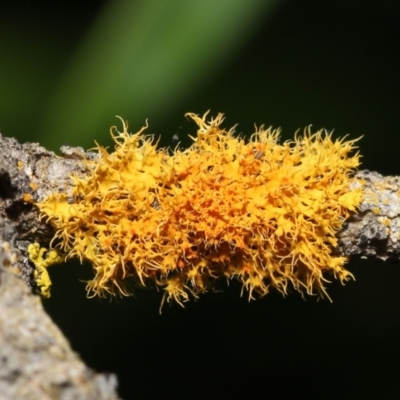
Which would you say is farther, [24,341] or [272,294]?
[272,294]

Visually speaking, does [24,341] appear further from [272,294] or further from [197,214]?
[272,294]

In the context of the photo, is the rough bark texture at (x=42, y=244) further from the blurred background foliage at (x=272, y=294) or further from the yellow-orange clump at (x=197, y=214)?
the blurred background foliage at (x=272, y=294)

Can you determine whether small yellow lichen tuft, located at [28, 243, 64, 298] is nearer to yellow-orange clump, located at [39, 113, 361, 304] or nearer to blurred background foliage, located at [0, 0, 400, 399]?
yellow-orange clump, located at [39, 113, 361, 304]

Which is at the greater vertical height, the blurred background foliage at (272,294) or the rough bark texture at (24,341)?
the blurred background foliage at (272,294)

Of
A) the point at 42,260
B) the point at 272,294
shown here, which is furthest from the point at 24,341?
the point at 272,294

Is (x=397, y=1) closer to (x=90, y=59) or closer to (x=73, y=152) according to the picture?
(x=90, y=59)

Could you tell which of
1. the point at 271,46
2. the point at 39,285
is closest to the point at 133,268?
the point at 39,285

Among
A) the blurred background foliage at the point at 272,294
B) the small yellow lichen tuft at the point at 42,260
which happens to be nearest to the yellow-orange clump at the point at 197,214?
the small yellow lichen tuft at the point at 42,260
